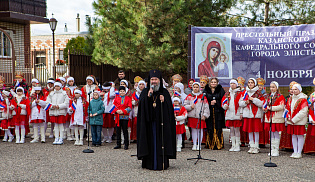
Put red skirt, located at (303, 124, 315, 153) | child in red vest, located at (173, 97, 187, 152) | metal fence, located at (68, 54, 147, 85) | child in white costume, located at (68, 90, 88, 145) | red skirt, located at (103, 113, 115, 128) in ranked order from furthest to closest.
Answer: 1. metal fence, located at (68, 54, 147, 85)
2. red skirt, located at (103, 113, 115, 128)
3. child in white costume, located at (68, 90, 88, 145)
4. child in red vest, located at (173, 97, 187, 152)
5. red skirt, located at (303, 124, 315, 153)

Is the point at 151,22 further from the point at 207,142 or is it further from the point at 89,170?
the point at 89,170

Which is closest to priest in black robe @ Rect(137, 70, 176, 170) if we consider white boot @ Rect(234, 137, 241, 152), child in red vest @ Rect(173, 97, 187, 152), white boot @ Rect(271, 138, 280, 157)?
child in red vest @ Rect(173, 97, 187, 152)

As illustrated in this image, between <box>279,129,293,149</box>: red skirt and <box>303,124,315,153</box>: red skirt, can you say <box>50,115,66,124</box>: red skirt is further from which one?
<box>303,124,315,153</box>: red skirt

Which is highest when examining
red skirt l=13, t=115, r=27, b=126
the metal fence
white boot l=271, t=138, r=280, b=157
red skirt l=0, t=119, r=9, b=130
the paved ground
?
the metal fence

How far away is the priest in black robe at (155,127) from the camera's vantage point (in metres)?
7.54

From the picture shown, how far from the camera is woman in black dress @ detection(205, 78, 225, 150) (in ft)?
32.8

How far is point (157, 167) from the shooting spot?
749cm

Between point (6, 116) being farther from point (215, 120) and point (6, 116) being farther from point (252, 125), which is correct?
point (252, 125)

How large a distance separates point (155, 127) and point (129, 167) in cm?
96

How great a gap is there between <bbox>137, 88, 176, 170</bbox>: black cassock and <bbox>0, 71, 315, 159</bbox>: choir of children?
3.19 feet

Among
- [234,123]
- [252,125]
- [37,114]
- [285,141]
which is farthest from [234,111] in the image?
[37,114]

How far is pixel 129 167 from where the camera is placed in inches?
303

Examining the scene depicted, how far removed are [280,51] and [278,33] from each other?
0.54m

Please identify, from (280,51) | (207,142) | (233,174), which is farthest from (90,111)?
(280,51)
